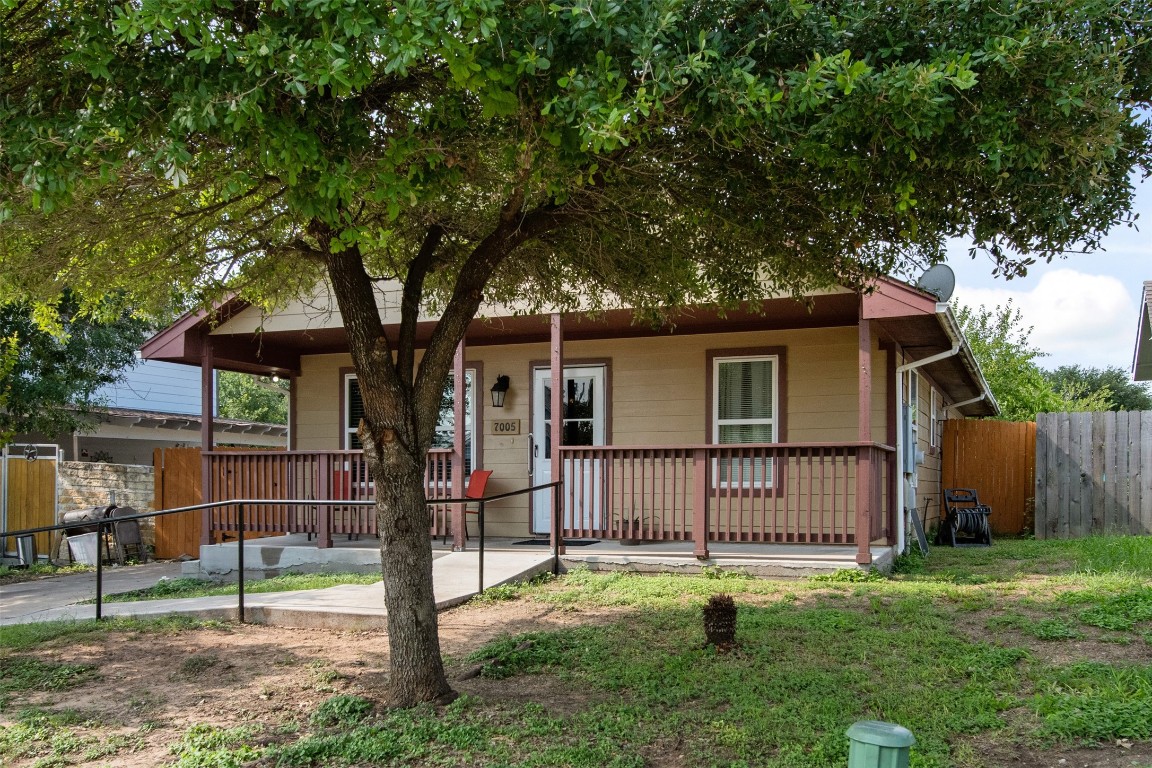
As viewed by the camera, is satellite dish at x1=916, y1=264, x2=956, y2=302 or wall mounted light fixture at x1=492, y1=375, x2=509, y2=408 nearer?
satellite dish at x1=916, y1=264, x2=956, y2=302

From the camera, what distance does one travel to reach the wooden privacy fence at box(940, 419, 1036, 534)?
49.3 feet

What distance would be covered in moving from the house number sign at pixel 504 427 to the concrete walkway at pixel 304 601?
2222 mm

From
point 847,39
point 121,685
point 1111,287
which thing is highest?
point 1111,287

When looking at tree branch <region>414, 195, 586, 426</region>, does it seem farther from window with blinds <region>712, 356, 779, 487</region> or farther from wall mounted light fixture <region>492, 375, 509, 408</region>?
wall mounted light fixture <region>492, 375, 509, 408</region>

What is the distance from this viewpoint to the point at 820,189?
5.43 metres

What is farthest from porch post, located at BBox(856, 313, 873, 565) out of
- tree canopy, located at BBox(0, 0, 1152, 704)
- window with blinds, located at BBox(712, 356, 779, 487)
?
tree canopy, located at BBox(0, 0, 1152, 704)

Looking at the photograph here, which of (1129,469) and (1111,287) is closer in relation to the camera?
(1129,469)

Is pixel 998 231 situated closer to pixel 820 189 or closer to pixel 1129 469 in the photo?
pixel 820 189

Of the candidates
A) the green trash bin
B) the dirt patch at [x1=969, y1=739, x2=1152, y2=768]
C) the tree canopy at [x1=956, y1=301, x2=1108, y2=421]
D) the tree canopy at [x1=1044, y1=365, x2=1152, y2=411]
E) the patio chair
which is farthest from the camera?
the tree canopy at [x1=1044, y1=365, x2=1152, y2=411]

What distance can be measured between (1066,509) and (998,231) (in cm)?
1068

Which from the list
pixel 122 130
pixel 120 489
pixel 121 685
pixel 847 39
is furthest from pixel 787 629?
pixel 120 489

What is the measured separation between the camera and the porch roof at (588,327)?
29.1 ft

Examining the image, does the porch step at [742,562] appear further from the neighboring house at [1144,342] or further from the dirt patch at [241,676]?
the neighboring house at [1144,342]

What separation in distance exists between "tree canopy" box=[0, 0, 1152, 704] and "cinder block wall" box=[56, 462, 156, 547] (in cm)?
946
